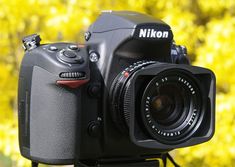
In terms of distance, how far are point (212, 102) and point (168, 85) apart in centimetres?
14

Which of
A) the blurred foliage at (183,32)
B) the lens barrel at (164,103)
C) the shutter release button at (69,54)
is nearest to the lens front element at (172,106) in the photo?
the lens barrel at (164,103)

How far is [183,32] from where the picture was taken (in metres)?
3.06

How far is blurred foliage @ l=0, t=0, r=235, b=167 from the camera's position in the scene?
295 centimetres

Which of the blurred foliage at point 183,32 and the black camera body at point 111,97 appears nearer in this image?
the black camera body at point 111,97

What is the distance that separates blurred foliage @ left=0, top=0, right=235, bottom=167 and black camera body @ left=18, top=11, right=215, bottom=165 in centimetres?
90

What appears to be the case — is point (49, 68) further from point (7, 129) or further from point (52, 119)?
point (7, 129)

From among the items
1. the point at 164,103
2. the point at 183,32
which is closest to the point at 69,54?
the point at 164,103

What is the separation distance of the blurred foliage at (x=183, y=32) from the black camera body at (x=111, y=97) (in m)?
0.90

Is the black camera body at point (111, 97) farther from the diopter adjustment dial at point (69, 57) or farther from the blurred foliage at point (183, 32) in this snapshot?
the blurred foliage at point (183, 32)

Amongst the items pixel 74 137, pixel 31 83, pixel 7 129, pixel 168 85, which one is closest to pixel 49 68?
pixel 31 83

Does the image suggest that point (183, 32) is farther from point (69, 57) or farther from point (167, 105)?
point (69, 57)

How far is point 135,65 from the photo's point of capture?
2021 mm

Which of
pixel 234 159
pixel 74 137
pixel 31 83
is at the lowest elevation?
pixel 234 159

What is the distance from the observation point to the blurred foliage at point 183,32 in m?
2.95
